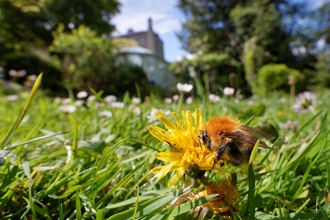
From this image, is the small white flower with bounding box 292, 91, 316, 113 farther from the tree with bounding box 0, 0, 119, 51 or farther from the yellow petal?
the tree with bounding box 0, 0, 119, 51

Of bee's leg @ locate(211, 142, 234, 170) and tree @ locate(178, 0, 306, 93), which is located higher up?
tree @ locate(178, 0, 306, 93)

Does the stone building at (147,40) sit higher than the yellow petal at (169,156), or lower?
higher

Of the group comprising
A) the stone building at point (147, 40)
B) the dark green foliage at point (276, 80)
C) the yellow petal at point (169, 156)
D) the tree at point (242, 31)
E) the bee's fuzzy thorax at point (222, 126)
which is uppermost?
the stone building at point (147, 40)

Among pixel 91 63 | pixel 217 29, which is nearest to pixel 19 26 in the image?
pixel 91 63

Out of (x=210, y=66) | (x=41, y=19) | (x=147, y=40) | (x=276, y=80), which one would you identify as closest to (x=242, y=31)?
(x=210, y=66)

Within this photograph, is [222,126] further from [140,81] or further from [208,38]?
[208,38]

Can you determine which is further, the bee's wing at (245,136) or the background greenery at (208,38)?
the background greenery at (208,38)

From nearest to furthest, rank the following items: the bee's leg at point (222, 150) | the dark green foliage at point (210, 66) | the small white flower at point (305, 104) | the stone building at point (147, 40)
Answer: the bee's leg at point (222, 150)
the small white flower at point (305, 104)
the dark green foliage at point (210, 66)
the stone building at point (147, 40)

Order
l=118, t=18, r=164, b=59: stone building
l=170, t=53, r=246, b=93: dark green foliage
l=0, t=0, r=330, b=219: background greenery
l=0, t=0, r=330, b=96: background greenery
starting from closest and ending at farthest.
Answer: l=0, t=0, r=330, b=219: background greenery → l=0, t=0, r=330, b=96: background greenery → l=170, t=53, r=246, b=93: dark green foliage → l=118, t=18, r=164, b=59: stone building

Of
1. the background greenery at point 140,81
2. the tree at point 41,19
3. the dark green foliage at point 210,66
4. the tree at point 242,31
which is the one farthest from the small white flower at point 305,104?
the tree at point 41,19

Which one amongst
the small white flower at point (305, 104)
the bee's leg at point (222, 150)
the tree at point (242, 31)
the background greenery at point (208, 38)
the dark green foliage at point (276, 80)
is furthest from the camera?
the tree at point (242, 31)

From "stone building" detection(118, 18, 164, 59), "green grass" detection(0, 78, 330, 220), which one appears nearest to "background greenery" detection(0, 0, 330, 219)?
A: "green grass" detection(0, 78, 330, 220)

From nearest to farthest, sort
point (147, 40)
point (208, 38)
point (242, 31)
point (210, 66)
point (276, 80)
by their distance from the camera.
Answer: point (276, 80)
point (210, 66)
point (242, 31)
point (208, 38)
point (147, 40)

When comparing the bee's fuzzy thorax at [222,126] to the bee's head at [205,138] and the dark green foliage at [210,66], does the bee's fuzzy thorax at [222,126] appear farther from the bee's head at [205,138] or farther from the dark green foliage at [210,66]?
the dark green foliage at [210,66]
